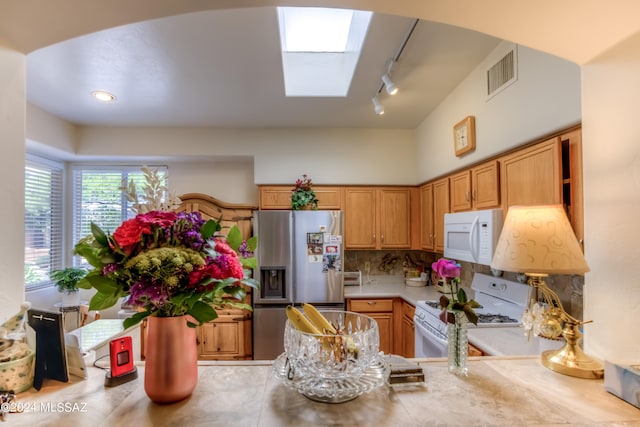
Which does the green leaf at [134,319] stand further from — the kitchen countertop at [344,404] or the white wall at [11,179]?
the white wall at [11,179]

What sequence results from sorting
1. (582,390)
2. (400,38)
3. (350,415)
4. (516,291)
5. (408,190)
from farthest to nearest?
(408,190) < (516,291) < (400,38) < (582,390) < (350,415)

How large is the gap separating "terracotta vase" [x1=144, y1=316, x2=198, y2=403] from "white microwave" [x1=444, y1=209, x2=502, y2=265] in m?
1.90

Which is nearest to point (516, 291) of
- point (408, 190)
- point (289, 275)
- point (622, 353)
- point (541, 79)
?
point (622, 353)

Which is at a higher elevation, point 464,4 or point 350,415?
point 464,4

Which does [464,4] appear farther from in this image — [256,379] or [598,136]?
[256,379]

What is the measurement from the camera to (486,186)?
224 cm

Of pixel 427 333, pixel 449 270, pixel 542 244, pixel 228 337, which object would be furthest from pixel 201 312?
pixel 228 337

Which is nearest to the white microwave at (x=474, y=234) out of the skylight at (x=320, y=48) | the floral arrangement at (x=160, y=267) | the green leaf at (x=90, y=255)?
the skylight at (x=320, y=48)

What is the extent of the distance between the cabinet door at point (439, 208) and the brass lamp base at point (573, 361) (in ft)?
6.23

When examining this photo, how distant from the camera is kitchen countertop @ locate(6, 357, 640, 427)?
747 millimetres

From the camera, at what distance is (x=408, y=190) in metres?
3.57

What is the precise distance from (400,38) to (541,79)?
2.67 feet

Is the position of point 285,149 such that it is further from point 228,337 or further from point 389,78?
point 228,337

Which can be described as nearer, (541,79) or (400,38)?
(541,79)
